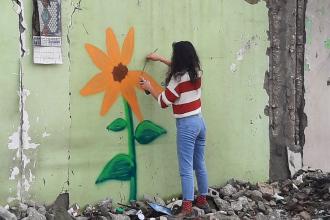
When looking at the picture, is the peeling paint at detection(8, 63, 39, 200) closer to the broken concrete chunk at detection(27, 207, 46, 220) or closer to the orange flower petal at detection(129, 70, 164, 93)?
the broken concrete chunk at detection(27, 207, 46, 220)

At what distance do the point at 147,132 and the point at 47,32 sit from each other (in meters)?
1.34

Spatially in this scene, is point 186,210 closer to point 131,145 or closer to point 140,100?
point 131,145

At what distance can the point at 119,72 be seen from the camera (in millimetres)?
4887

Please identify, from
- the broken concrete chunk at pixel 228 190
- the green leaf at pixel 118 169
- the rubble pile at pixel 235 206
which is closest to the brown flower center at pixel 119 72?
the green leaf at pixel 118 169

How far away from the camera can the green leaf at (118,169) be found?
4.84m

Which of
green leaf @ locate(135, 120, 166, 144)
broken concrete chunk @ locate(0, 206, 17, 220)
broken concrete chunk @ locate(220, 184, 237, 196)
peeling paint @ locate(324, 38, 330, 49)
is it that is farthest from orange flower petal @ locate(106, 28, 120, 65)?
peeling paint @ locate(324, 38, 330, 49)

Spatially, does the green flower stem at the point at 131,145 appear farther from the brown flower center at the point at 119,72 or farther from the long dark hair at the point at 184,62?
the long dark hair at the point at 184,62

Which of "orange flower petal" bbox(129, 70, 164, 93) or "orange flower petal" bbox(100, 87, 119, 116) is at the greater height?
"orange flower petal" bbox(129, 70, 164, 93)

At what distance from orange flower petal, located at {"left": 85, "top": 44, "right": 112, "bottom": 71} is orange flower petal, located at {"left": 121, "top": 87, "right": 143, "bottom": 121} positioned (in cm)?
29

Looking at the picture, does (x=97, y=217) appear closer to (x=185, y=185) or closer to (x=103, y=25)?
(x=185, y=185)

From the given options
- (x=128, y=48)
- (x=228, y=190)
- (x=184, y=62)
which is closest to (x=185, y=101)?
(x=184, y=62)

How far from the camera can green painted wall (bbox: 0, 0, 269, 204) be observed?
14.5 ft

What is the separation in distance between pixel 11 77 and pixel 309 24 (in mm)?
3622

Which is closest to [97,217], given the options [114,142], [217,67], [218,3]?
[114,142]
